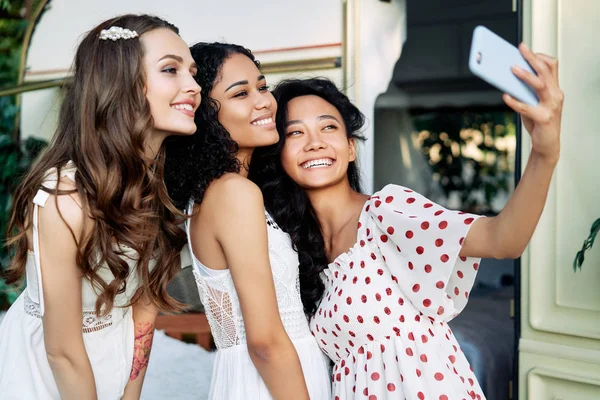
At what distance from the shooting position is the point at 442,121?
655 cm

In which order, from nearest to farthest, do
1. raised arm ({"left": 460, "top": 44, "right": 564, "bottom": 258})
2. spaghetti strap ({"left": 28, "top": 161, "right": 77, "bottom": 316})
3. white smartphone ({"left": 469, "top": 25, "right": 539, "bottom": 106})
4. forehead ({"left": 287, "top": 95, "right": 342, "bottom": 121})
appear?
1. white smartphone ({"left": 469, "top": 25, "right": 539, "bottom": 106})
2. raised arm ({"left": 460, "top": 44, "right": 564, "bottom": 258})
3. spaghetti strap ({"left": 28, "top": 161, "right": 77, "bottom": 316})
4. forehead ({"left": 287, "top": 95, "right": 342, "bottom": 121})

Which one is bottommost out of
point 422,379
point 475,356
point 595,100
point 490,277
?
point 490,277

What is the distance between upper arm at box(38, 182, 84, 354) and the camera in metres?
1.66

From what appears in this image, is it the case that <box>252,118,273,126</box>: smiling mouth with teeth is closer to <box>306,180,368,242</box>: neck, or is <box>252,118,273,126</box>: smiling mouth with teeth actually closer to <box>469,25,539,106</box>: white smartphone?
<box>306,180,368,242</box>: neck

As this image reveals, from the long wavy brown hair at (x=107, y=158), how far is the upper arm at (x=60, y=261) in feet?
0.08

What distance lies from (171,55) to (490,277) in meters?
4.77

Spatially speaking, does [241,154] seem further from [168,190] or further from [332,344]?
[332,344]

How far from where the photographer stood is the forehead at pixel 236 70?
206 cm

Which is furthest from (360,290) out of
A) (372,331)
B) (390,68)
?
(390,68)

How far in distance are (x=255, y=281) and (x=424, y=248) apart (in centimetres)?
46

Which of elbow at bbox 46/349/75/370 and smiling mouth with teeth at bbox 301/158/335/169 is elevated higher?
smiling mouth with teeth at bbox 301/158/335/169

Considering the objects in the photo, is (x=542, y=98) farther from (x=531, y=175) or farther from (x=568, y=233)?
(x=568, y=233)

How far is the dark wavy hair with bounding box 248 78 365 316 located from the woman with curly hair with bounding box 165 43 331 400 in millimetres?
58

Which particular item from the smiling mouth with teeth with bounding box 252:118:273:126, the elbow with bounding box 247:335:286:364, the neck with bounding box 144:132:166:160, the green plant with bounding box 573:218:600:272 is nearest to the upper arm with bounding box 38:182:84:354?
the neck with bounding box 144:132:166:160
